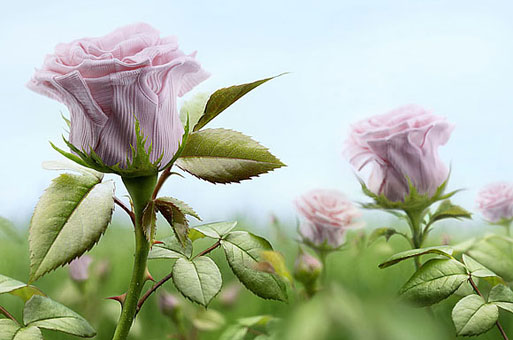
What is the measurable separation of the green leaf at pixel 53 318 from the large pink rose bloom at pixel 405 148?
18.8 inches

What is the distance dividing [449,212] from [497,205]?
0.78 metres

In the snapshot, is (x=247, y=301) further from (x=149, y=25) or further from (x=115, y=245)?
(x=149, y=25)

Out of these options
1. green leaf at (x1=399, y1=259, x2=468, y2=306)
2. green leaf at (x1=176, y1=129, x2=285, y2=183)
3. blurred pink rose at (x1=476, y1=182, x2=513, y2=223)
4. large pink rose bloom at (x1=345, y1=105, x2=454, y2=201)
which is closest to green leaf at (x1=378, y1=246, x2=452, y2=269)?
green leaf at (x1=399, y1=259, x2=468, y2=306)


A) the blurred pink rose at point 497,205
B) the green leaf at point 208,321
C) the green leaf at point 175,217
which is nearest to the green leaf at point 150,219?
the green leaf at point 175,217

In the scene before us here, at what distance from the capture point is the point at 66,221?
460 millimetres

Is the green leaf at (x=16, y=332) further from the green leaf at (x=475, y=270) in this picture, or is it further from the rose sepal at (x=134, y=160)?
the green leaf at (x=475, y=270)

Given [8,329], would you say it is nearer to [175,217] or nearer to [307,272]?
[175,217]

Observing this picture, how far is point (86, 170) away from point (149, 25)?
0.16 meters

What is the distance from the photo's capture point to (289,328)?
7.8 inches

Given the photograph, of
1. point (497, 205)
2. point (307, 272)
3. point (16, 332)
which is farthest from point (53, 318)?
point (497, 205)

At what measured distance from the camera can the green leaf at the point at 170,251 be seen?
20.2 inches

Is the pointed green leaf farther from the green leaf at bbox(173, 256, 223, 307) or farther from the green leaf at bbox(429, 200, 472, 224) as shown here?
the green leaf at bbox(429, 200, 472, 224)

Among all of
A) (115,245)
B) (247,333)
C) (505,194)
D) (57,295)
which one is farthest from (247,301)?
(505,194)

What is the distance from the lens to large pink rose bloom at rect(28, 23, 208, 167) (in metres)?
0.46
